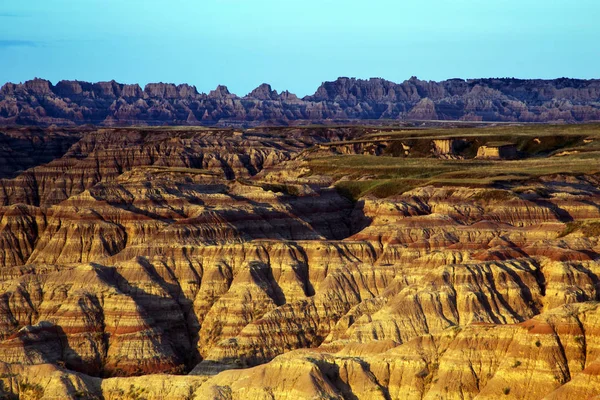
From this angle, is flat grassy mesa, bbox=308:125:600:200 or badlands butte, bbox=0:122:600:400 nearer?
badlands butte, bbox=0:122:600:400

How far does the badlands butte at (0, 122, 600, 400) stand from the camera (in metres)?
65.9

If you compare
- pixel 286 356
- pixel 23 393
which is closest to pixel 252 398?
pixel 286 356

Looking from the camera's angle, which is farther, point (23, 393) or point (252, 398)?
point (23, 393)

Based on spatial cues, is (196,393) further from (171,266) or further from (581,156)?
(581,156)

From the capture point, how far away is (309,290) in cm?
10206

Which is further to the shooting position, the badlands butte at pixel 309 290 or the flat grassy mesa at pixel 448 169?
the flat grassy mesa at pixel 448 169

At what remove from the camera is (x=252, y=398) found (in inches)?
2576

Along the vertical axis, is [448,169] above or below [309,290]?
above

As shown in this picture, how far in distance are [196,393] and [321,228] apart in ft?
194

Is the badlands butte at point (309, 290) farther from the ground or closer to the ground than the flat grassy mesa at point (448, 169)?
closer to the ground

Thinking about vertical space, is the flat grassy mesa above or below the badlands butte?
above

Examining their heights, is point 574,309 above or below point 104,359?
above

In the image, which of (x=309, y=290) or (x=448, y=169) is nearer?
(x=309, y=290)

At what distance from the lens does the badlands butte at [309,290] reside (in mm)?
65875
